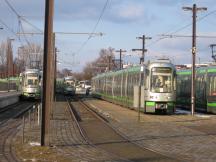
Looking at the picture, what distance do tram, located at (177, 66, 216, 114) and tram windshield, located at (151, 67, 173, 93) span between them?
3436mm

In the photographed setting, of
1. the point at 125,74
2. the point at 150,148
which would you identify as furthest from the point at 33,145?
the point at 125,74

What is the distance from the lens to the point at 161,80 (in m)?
34.2

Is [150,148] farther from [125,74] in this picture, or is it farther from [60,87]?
[60,87]

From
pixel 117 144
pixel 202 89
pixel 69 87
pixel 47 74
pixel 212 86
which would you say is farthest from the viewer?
pixel 69 87

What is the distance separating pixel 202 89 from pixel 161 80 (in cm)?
547

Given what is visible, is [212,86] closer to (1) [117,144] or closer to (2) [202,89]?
(2) [202,89]

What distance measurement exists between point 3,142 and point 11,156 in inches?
141

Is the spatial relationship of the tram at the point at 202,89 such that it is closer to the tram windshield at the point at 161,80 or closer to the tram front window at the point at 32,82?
the tram windshield at the point at 161,80

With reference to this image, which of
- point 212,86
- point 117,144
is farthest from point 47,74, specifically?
point 212,86

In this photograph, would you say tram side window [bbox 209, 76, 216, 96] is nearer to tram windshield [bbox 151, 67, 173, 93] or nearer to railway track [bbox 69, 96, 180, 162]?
tram windshield [bbox 151, 67, 173, 93]

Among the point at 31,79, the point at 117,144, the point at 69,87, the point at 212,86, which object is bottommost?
the point at 117,144

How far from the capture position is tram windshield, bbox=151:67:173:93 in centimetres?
3397

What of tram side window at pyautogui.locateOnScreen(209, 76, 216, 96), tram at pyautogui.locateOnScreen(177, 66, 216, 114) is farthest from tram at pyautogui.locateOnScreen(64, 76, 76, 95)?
tram side window at pyautogui.locateOnScreen(209, 76, 216, 96)

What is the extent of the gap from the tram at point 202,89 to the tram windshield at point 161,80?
344 centimetres
